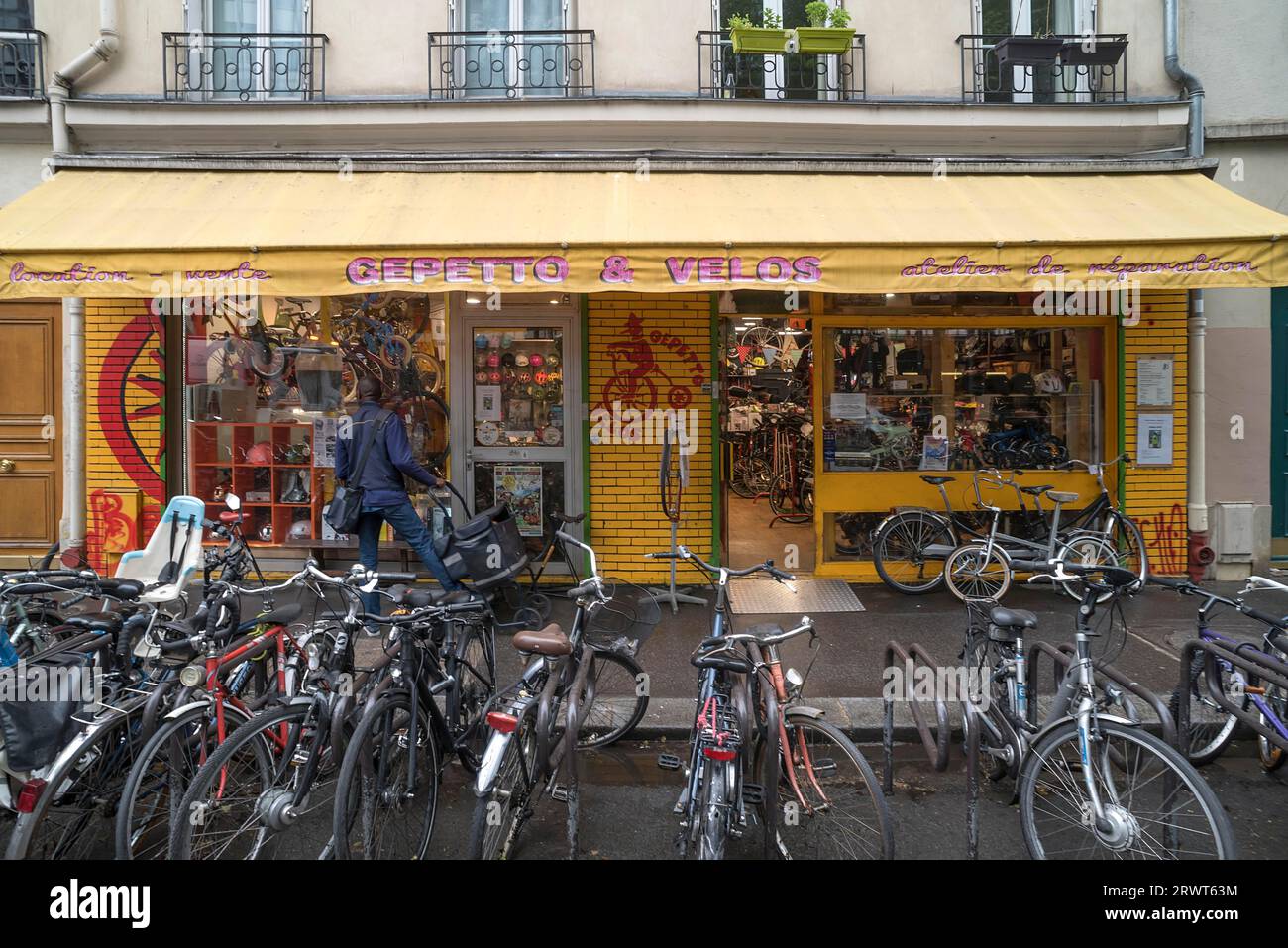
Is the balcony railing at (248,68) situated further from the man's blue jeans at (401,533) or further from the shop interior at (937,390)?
the shop interior at (937,390)

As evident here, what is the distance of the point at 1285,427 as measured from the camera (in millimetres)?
8477

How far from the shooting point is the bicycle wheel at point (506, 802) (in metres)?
3.44

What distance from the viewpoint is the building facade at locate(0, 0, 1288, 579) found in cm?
775

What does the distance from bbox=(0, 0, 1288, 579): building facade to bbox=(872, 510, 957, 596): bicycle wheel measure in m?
0.44

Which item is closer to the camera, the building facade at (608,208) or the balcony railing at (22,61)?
the building facade at (608,208)

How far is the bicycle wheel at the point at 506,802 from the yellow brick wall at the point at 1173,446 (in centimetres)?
675

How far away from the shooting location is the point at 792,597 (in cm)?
792

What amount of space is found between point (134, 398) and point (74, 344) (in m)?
0.66

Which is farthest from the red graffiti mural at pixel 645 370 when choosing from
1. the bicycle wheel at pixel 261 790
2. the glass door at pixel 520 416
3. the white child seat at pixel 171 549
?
the bicycle wheel at pixel 261 790

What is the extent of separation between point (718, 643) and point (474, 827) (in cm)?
119

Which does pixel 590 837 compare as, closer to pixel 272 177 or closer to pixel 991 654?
pixel 991 654

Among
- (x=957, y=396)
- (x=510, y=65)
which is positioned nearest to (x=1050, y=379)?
(x=957, y=396)

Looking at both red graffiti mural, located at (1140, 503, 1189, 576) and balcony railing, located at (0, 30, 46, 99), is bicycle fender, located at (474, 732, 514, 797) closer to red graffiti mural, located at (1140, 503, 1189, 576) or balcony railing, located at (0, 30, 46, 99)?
red graffiti mural, located at (1140, 503, 1189, 576)

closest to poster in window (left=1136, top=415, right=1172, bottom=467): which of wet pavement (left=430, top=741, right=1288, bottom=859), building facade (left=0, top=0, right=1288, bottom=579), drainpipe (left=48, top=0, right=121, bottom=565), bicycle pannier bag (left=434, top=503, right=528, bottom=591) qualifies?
building facade (left=0, top=0, right=1288, bottom=579)
